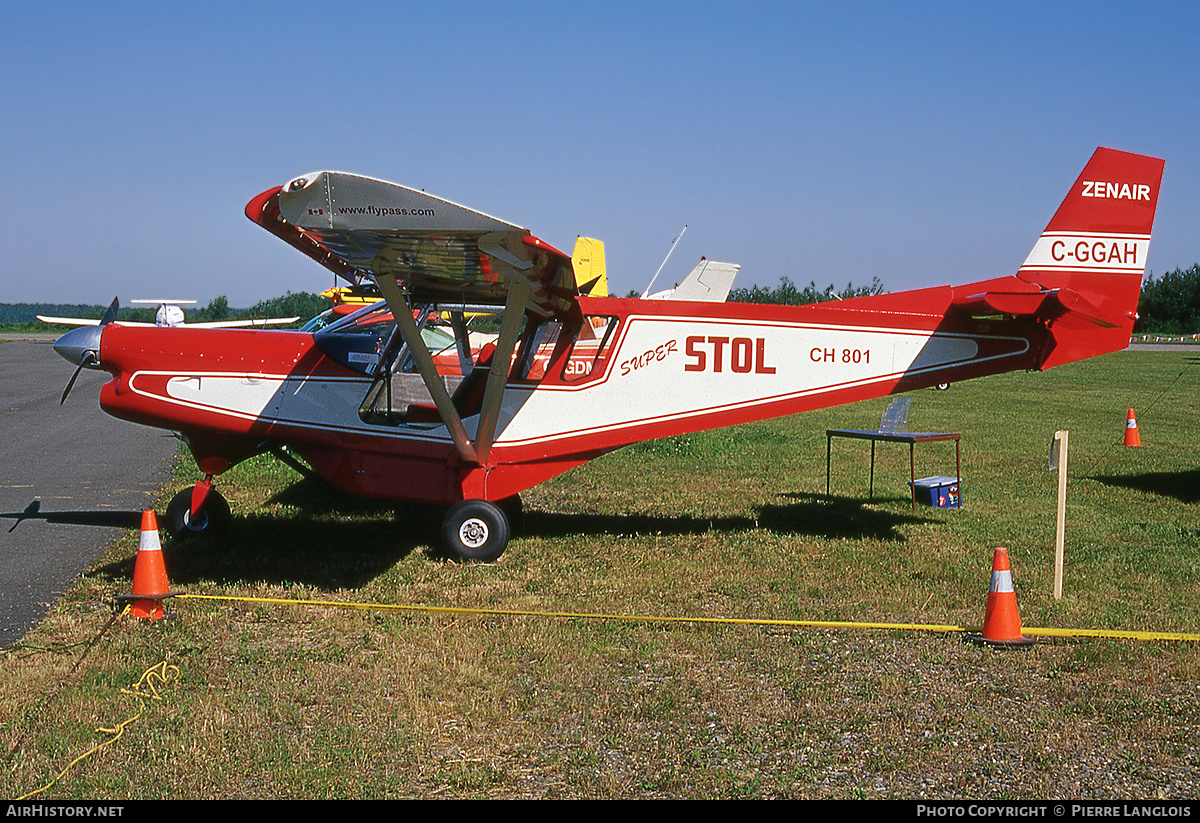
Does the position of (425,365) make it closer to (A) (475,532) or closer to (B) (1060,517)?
(A) (475,532)

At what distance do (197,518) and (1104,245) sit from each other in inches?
317

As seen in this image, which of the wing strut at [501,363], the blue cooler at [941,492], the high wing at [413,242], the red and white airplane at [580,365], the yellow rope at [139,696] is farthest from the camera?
the blue cooler at [941,492]

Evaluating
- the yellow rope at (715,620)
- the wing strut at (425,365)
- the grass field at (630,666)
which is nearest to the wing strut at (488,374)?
the wing strut at (425,365)

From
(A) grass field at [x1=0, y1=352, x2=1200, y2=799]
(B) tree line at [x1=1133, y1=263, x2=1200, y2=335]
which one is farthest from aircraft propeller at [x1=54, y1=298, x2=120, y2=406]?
(B) tree line at [x1=1133, y1=263, x2=1200, y2=335]

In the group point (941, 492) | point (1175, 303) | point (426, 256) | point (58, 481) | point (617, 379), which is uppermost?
point (1175, 303)

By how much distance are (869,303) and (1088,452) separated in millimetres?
7821

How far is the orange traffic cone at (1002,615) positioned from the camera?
19.4 ft

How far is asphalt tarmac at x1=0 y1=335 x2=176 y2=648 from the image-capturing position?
23.3ft

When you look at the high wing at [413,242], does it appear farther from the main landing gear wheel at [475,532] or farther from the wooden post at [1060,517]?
the wooden post at [1060,517]

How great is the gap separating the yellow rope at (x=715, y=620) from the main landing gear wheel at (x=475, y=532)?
1.22 m

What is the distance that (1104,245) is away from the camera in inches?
333

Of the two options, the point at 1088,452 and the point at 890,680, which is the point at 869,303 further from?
the point at 1088,452

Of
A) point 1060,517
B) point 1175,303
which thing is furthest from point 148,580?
point 1175,303

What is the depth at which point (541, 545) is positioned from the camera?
8.71 metres
